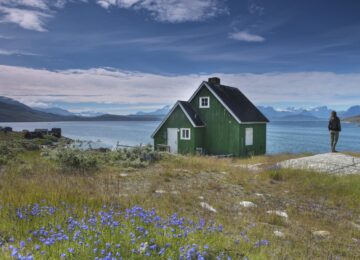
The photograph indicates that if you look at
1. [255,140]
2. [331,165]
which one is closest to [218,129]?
[255,140]

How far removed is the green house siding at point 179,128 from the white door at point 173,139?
1.35 feet

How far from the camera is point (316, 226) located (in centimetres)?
703

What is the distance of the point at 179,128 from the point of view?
30094 millimetres

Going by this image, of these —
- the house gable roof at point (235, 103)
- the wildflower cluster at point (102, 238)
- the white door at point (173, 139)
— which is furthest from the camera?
the white door at point (173, 139)

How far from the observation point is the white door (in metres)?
30.4

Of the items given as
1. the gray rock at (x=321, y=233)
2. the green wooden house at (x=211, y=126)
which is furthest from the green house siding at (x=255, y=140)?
the gray rock at (x=321, y=233)

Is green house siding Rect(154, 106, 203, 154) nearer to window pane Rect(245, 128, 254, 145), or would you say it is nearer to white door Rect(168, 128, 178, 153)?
white door Rect(168, 128, 178, 153)

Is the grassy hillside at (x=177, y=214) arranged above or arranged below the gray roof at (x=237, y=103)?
below

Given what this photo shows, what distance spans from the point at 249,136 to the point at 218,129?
129 inches

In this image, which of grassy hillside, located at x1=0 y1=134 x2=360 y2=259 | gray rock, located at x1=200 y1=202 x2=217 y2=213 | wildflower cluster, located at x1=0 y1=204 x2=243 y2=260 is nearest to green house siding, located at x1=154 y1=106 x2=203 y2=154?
grassy hillside, located at x1=0 y1=134 x2=360 y2=259

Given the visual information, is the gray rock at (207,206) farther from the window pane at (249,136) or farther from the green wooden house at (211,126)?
the window pane at (249,136)

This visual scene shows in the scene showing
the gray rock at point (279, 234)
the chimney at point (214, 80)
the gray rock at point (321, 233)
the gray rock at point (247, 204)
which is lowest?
the gray rock at point (321, 233)

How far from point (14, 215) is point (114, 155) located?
11.8 m

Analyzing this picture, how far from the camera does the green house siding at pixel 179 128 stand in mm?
29078
